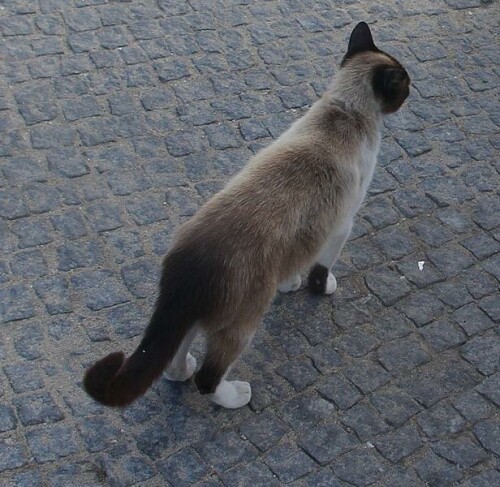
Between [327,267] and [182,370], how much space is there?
1068 mm

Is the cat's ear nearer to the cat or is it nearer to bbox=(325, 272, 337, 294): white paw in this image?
the cat

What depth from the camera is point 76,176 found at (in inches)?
231

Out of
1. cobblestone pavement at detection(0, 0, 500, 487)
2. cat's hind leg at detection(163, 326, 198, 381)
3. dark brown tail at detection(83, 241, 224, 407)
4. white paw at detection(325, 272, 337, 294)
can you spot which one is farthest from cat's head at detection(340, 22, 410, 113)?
cat's hind leg at detection(163, 326, 198, 381)

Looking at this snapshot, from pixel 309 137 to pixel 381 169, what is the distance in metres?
1.67

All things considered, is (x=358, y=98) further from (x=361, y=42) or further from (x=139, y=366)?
(x=139, y=366)

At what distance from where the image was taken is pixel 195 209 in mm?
5734

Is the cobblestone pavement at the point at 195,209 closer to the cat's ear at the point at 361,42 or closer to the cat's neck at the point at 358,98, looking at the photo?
the cat's neck at the point at 358,98

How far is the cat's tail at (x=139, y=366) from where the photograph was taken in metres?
4.06

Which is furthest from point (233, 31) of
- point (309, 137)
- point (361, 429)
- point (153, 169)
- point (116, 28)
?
point (361, 429)

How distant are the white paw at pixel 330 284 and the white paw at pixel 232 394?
2.90 feet

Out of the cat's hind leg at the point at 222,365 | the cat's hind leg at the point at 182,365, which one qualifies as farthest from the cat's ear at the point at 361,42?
the cat's hind leg at the point at 182,365

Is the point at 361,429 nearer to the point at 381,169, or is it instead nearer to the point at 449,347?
the point at 449,347

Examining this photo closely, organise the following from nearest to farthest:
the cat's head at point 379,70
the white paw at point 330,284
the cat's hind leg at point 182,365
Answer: the cat's hind leg at point 182,365 → the cat's head at point 379,70 → the white paw at point 330,284

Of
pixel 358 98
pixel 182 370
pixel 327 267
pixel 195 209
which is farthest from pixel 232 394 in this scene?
pixel 358 98
